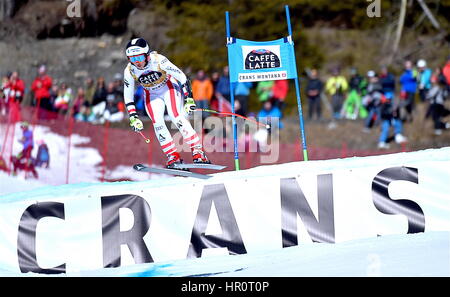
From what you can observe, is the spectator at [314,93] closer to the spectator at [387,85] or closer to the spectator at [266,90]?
the spectator at [266,90]

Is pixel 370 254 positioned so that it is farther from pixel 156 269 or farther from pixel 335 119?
pixel 335 119

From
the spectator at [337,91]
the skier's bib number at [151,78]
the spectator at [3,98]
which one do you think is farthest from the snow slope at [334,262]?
the spectator at [337,91]

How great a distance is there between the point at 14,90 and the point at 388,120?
7.95m

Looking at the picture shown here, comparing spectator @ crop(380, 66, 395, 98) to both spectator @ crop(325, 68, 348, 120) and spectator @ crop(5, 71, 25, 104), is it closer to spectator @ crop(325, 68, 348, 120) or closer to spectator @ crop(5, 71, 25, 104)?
spectator @ crop(325, 68, 348, 120)

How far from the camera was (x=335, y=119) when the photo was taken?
20.3m

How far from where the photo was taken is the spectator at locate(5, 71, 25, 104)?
1734cm

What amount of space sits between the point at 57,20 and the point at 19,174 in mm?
12878

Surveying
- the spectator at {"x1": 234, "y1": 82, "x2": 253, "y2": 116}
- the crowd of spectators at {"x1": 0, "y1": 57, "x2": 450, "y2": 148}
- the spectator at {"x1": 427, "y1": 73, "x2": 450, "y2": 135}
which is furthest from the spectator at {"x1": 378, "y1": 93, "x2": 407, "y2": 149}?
the spectator at {"x1": 234, "y1": 82, "x2": 253, "y2": 116}

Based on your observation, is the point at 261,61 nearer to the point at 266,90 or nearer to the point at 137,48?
the point at 137,48

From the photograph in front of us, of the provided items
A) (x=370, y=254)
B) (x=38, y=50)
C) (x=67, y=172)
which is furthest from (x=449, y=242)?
(x=38, y=50)

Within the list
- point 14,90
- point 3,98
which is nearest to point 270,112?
point 14,90

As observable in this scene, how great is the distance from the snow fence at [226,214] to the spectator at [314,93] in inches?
367

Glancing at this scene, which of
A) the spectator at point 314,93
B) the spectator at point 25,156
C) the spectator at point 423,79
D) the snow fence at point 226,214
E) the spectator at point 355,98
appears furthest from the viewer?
the spectator at point 314,93

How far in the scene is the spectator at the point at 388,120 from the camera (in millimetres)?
18000
